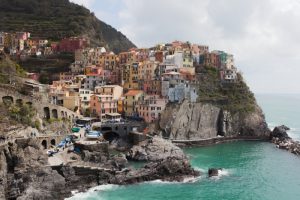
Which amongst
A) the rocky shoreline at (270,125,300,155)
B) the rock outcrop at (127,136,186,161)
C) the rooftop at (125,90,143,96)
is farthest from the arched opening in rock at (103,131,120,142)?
the rocky shoreline at (270,125,300,155)

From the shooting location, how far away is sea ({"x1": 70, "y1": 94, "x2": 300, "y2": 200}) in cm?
4650

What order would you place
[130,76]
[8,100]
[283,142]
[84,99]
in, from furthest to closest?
[130,76] < [283,142] < [84,99] < [8,100]

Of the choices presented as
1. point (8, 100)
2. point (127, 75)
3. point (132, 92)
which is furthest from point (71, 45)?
point (8, 100)

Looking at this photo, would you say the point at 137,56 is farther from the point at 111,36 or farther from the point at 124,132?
the point at 111,36

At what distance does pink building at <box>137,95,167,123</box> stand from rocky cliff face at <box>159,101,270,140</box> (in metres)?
1.14

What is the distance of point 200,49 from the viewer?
333 feet

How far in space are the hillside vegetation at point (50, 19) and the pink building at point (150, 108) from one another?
Result: 112ft

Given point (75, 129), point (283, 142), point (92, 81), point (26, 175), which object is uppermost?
point (92, 81)

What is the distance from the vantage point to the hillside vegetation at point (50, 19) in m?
103

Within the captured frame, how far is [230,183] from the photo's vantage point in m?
51.7

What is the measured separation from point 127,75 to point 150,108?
1277cm

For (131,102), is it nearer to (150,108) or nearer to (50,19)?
(150,108)

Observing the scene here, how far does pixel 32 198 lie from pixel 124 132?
96.1 feet

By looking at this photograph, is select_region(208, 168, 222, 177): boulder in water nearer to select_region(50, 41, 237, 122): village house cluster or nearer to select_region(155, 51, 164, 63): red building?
select_region(50, 41, 237, 122): village house cluster
